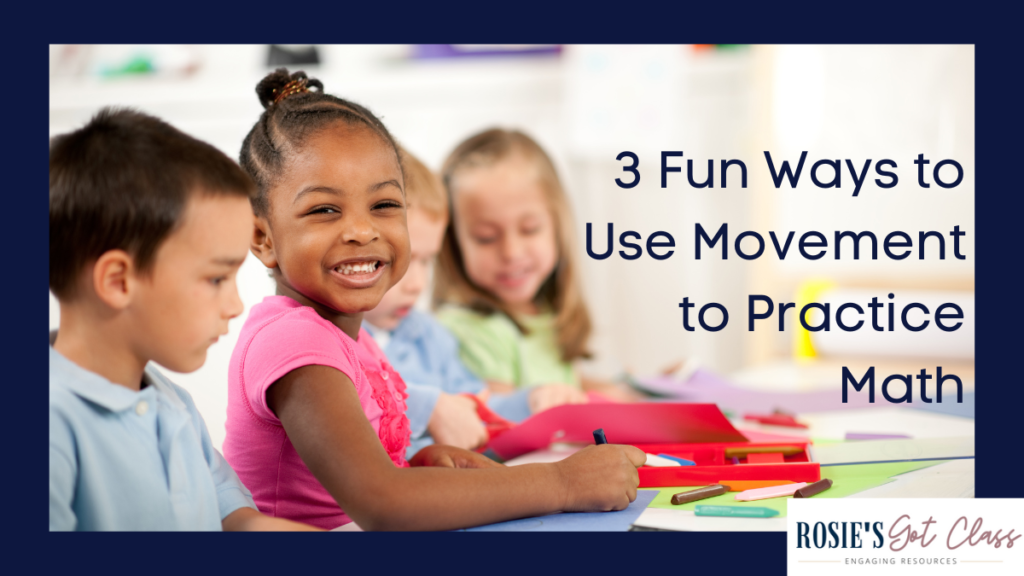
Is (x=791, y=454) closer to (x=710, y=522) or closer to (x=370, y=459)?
(x=710, y=522)

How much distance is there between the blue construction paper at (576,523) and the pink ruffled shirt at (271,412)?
145mm

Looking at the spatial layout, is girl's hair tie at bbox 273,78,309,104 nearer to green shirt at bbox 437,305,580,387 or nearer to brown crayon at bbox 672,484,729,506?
brown crayon at bbox 672,484,729,506

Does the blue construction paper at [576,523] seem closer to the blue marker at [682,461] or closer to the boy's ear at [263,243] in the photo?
the blue marker at [682,461]

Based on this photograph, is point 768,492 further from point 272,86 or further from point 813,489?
point 272,86

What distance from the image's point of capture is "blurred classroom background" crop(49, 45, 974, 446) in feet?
5.94

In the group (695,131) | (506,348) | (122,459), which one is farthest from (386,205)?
(695,131)

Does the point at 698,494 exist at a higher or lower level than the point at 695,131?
lower

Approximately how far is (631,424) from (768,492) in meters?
0.21

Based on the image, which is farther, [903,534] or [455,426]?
[455,426]

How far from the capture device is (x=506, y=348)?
1.53 m

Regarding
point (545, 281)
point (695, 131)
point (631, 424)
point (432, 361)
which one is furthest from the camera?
point (695, 131)

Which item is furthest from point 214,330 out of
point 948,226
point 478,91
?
point 478,91

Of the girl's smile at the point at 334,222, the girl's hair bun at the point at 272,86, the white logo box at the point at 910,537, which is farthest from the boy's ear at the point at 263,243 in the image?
the white logo box at the point at 910,537

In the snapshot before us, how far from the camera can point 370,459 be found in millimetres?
573
